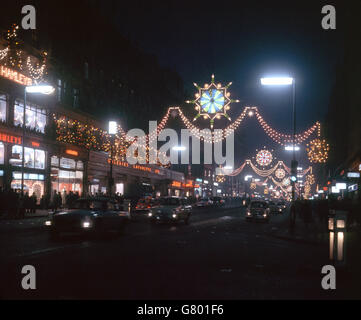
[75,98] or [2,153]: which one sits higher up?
[75,98]

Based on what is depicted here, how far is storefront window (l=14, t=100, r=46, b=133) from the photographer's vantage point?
129 feet

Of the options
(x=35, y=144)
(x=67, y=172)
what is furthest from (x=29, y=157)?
(x=67, y=172)

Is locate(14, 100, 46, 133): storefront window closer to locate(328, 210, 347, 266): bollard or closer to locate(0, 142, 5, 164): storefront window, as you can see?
locate(0, 142, 5, 164): storefront window

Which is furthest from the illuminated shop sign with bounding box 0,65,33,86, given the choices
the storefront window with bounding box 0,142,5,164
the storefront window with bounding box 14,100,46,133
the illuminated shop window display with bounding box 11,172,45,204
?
the illuminated shop window display with bounding box 11,172,45,204

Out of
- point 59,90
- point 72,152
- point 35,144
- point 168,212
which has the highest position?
point 59,90

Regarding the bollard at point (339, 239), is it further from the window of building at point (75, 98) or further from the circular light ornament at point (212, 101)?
the window of building at point (75, 98)

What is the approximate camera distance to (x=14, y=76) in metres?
38.2

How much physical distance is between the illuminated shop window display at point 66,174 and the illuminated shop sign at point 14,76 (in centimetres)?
830

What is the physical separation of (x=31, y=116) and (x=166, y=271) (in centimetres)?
3410

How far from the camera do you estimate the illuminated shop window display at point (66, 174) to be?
1791 inches

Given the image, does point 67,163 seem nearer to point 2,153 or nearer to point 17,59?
point 2,153

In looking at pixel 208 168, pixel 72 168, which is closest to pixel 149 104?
pixel 72 168

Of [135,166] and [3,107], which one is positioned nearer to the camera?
[3,107]

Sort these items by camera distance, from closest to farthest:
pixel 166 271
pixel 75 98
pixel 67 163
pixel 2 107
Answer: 1. pixel 166 271
2. pixel 2 107
3. pixel 67 163
4. pixel 75 98
